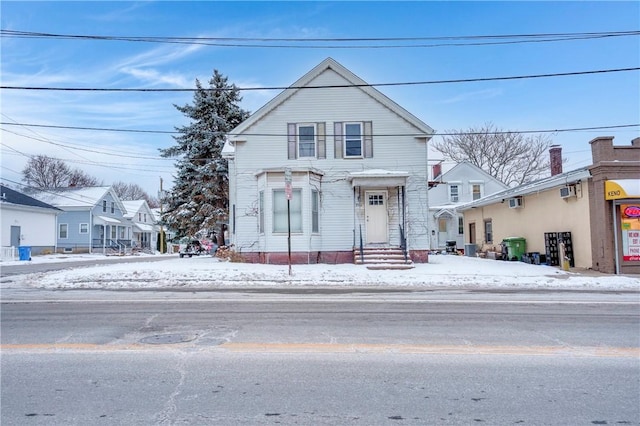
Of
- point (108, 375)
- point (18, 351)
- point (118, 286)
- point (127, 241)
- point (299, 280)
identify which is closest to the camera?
point (108, 375)

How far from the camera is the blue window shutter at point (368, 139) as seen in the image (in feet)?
68.2

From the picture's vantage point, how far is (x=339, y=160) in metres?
20.8

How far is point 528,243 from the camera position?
22844 millimetres

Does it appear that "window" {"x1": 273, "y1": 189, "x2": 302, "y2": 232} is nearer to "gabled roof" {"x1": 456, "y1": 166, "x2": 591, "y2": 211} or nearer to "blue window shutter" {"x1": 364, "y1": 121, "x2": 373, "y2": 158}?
"blue window shutter" {"x1": 364, "y1": 121, "x2": 373, "y2": 158}

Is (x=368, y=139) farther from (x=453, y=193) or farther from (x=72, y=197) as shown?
(x=72, y=197)

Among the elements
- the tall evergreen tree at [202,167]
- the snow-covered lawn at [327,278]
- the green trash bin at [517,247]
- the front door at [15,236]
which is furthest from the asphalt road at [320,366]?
the front door at [15,236]

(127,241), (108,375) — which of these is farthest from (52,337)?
(127,241)

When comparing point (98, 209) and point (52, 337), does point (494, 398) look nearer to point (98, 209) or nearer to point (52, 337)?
point (52, 337)

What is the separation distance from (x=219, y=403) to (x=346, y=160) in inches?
676

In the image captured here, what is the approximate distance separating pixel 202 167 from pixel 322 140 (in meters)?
14.9

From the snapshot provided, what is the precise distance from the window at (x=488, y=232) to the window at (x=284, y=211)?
1430cm

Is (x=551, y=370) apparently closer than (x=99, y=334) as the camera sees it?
Yes

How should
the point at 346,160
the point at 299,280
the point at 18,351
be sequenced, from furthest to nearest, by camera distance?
the point at 346,160, the point at 299,280, the point at 18,351

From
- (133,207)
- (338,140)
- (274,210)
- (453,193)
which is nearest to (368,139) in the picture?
(338,140)
